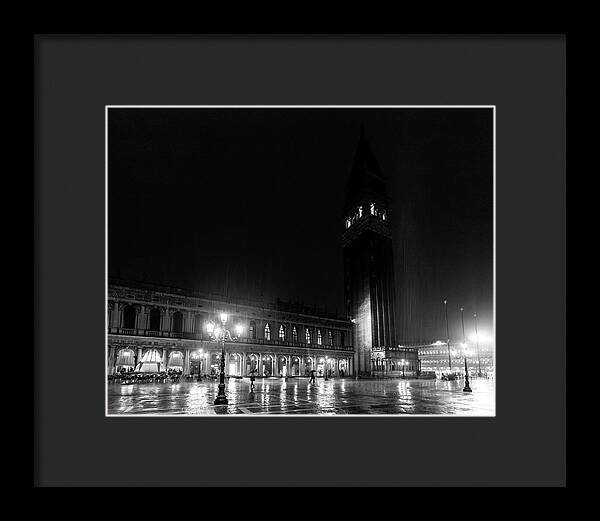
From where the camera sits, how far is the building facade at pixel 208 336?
3728cm

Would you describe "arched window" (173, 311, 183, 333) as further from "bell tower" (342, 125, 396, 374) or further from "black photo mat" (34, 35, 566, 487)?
"black photo mat" (34, 35, 566, 487)

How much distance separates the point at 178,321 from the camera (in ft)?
138

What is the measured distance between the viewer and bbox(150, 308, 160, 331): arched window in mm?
40031

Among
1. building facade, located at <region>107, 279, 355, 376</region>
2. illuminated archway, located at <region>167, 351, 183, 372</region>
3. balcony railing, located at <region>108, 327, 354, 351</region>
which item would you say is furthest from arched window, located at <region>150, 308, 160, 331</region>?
illuminated archway, located at <region>167, 351, 183, 372</region>

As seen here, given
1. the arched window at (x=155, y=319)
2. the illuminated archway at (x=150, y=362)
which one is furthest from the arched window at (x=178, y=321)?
the illuminated archway at (x=150, y=362)

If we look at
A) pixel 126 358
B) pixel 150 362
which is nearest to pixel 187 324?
pixel 150 362

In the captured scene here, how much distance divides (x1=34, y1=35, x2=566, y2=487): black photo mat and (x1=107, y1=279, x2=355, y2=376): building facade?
22.7 metres

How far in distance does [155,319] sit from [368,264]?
3079cm

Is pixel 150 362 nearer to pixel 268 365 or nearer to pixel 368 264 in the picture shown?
pixel 268 365

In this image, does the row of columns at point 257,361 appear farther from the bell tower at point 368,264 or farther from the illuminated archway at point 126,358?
the bell tower at point 368,264
